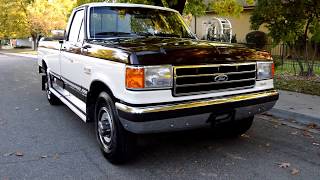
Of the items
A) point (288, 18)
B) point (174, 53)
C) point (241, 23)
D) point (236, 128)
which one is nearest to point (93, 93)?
point (174, 53)

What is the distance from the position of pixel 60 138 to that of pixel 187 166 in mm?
2287

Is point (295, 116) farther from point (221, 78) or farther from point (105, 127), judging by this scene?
point (105, 127)

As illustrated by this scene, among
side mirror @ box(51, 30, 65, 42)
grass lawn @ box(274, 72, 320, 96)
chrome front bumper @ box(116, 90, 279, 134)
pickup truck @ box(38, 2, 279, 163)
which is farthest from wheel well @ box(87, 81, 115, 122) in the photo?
grass lawn @ box(274, 72, 320, 96)

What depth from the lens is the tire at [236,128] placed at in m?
5.78

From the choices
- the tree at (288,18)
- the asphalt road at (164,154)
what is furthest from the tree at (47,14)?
the asphalt road at (164,154)

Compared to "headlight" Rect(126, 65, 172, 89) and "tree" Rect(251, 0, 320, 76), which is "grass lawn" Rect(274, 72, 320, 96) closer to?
"tree" Rect(251, 0, 320, 76)

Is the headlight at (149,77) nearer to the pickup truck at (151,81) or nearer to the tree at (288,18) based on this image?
the pickup truck at (151,81)

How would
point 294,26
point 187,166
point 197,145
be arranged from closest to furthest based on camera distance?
point 187,166 → point 197,145 → point 294,26

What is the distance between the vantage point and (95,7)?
6082mm

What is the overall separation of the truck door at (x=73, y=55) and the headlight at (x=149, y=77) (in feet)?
5.46

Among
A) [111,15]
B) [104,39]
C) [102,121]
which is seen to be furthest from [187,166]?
[111,15]

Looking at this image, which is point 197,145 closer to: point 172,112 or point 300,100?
point 172,112

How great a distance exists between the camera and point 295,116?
7.22 meters

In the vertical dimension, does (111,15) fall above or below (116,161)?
above
